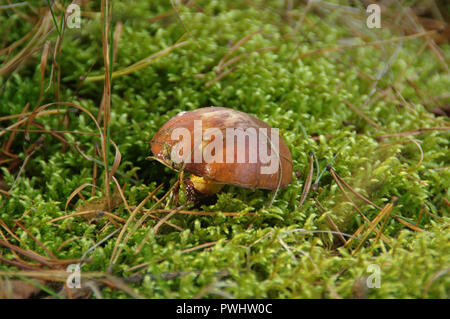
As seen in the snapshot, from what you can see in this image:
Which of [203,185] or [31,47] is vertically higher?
[31,47]

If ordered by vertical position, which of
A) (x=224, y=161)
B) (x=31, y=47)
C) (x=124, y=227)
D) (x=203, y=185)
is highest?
(x=31, y=47)

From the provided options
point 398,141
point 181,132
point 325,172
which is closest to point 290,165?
point 325,172

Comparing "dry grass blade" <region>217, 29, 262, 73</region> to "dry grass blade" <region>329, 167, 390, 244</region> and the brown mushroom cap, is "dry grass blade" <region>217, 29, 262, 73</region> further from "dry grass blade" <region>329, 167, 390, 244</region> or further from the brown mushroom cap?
"dry grass blade" <region>329, 167, 390, 244</region>

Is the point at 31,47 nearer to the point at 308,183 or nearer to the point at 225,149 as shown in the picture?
the point at 225,149

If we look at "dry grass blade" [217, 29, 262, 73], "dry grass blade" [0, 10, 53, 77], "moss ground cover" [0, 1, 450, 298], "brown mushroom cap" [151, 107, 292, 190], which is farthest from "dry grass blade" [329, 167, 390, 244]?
"dry grass blade" [0, 10, 53, 77]

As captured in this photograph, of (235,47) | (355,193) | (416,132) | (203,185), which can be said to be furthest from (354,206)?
(235,47)

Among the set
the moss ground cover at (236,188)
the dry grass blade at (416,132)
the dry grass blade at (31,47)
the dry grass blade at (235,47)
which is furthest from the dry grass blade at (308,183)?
the dry grass blade at (31,47)
